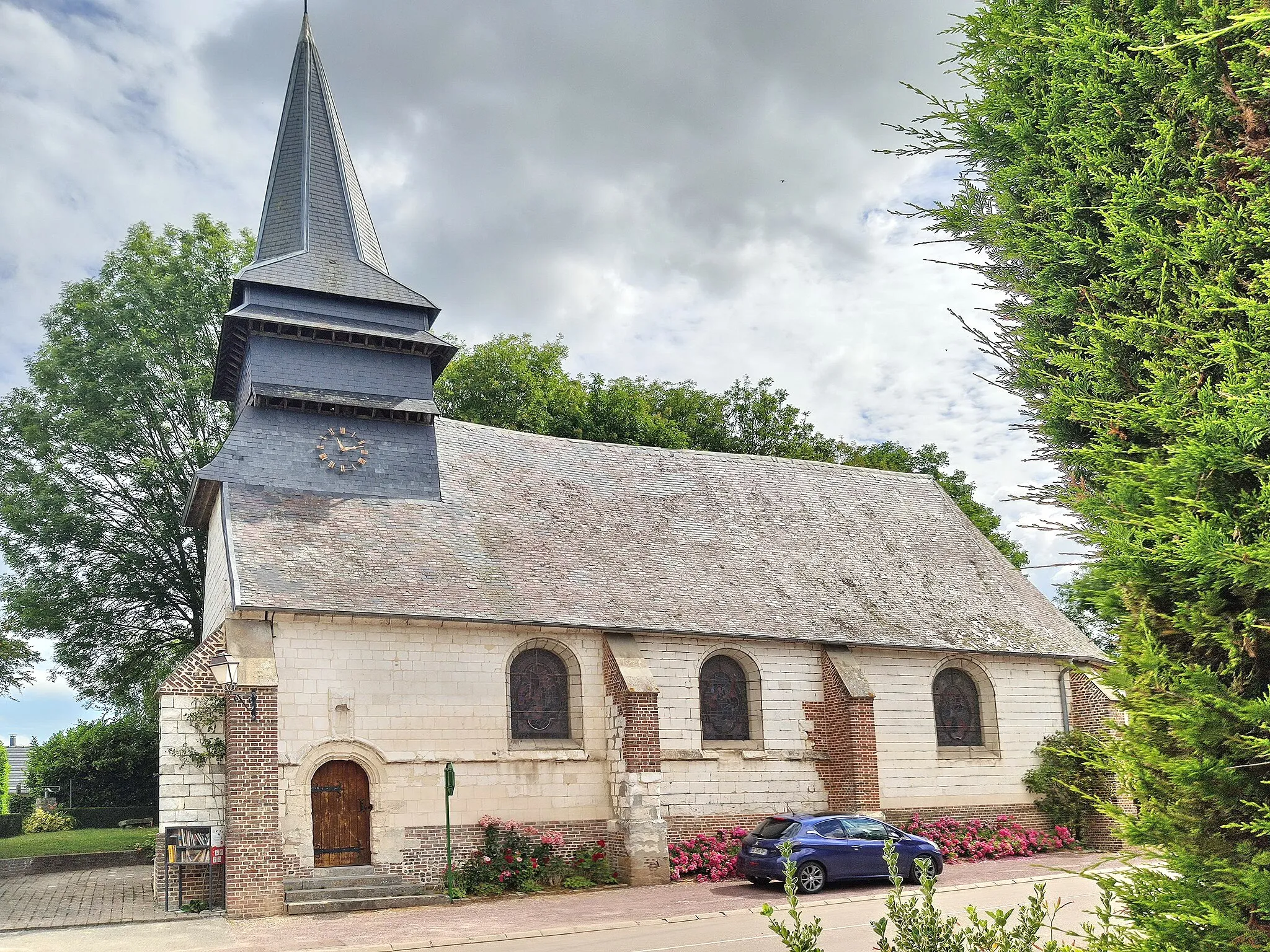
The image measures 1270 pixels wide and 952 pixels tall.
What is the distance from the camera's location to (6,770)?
40625 millimetres

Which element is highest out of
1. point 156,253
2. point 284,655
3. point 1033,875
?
point 156,253

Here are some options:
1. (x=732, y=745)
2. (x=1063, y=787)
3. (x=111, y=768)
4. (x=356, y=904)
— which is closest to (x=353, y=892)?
(x=356, y=904)

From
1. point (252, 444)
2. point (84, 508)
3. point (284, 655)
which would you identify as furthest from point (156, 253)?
point (284, 655)

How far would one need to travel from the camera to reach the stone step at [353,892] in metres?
15.9

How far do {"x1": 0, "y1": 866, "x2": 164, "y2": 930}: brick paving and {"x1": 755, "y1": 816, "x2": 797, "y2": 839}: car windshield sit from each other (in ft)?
29.8

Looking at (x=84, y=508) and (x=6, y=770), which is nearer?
(x=84, y=508)

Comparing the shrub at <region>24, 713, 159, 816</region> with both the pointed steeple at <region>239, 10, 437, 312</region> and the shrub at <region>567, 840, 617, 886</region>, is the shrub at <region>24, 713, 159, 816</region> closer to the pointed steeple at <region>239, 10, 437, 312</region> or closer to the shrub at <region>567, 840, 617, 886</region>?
the pointed steeple at <region>239, 10, 437, 312</region>

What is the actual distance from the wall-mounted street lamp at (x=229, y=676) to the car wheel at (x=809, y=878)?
8601 millimetres

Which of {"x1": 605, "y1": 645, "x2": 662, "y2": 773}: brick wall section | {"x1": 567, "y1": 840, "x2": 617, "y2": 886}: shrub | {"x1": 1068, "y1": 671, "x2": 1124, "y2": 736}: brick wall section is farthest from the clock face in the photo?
{"x1": 1068, "y1": 671, "x2": 1124, "y2": 736}: brick wall section

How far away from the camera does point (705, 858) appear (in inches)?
735

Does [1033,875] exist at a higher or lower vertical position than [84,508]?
lower

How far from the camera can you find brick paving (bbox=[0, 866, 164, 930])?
15.2 meters

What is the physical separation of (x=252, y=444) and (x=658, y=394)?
18.5 m

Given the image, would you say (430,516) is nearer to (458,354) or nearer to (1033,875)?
(1033,875)
